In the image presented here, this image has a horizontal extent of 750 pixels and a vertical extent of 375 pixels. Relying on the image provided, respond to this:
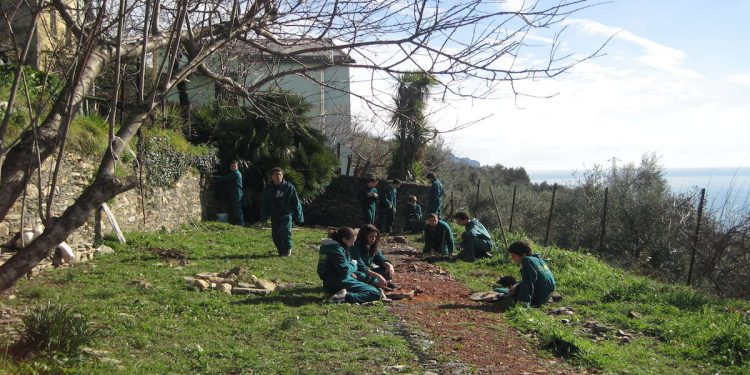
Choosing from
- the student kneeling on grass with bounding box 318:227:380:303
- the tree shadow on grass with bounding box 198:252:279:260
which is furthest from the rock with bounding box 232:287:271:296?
the tree shadow on grass with bounding box 198:252:279:260

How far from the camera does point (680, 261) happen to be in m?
A: 19.4

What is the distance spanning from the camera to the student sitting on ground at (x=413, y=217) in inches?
861

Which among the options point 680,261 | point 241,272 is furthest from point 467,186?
point 241,272

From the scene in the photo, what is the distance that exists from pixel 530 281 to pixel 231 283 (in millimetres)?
4001

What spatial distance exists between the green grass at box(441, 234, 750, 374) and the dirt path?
0.27 meters

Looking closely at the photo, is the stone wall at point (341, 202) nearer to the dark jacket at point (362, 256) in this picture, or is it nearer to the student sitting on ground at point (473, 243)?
the student sitting on ground at point (473, 243)

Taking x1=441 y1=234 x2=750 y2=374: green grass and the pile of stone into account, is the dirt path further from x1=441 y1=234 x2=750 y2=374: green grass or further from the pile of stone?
the pile of stone

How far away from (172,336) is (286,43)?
3297 millimetres

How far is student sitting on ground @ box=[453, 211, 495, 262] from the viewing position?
14688 mm

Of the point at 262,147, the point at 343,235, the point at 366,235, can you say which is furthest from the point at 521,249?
the point at 262,147

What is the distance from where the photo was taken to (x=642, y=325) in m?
8.84

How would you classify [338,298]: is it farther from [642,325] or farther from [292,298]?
[642,325]

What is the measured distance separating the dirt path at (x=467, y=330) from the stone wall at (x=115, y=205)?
4745 millimetres

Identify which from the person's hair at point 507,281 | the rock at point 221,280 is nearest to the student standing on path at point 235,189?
the rock at point 221,280
